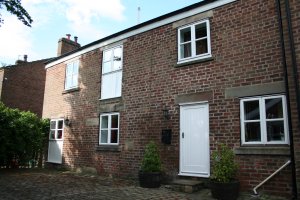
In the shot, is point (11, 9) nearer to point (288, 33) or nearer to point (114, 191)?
point (114, 191)

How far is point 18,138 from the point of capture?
13156 mm

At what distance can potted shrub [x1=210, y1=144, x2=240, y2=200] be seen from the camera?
275 inches

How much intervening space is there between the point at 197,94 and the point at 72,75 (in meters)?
7.89

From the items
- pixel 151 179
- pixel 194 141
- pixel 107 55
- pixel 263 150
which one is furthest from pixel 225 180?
pixel 107 55

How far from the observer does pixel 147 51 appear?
11172 millimetres

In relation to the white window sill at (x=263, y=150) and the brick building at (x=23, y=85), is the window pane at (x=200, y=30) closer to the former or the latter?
the white window sill at (x=263, y=150)

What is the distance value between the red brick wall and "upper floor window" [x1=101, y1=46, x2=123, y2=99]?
13.6 m

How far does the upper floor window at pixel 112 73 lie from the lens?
12.1 metres

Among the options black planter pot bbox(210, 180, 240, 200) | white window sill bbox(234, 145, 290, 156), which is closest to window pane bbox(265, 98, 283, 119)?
white window sill bbox(234, 145, 290, 156)

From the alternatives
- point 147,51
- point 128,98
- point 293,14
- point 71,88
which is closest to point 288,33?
point 293,14

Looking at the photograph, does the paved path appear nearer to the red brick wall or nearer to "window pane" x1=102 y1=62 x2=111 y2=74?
"window pane" x1=102 y1=62 x2=111 y2=74

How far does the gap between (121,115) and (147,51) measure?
2.75 meters

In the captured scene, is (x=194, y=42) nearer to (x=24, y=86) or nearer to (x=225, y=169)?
(x=225, y=169)

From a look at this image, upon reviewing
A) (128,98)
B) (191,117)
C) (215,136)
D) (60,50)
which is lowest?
(215,136)
